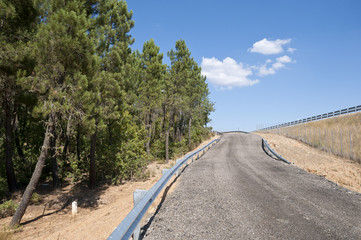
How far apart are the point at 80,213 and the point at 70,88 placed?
6.14 metres

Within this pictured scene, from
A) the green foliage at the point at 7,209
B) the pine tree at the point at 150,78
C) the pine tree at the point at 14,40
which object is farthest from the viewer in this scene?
the pine tree at the point at 150,78

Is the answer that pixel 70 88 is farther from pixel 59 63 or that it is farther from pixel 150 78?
pixel 150 78

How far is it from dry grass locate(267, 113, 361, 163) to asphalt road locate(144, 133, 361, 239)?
712 inches

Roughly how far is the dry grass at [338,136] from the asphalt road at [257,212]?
1810 cm

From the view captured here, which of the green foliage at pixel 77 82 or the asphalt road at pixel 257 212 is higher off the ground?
the green foliage at pixel 77 82

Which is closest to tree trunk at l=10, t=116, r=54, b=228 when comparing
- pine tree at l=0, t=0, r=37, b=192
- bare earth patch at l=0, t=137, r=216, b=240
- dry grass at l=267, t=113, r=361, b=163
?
bare earth patch at l=0, t=137, r=216, b=240

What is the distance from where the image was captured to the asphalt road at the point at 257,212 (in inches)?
167

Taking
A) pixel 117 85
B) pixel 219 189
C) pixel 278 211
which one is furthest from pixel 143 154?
pixel 278 211

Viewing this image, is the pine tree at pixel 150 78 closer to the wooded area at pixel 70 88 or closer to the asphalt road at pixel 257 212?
the wooded area at pixel 70 88

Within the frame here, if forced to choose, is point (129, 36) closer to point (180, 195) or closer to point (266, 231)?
point (180, 195)

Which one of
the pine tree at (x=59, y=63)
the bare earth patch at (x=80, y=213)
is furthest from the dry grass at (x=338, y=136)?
the pine tree at (x=59, y=63)

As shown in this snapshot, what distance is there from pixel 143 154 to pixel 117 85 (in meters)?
6.65

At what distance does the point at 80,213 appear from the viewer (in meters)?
11.1

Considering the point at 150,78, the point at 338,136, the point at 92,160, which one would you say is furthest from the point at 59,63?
the point at 338,136
